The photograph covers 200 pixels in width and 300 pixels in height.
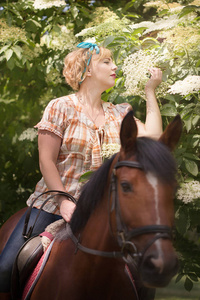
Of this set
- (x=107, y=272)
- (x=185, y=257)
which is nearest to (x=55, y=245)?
(x=107, y=272)

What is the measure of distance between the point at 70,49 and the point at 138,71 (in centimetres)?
164

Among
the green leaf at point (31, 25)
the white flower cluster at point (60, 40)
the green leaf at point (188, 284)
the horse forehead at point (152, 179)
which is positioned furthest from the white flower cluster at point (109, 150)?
the green leaf at point (31, 25)

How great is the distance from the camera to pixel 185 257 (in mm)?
2965

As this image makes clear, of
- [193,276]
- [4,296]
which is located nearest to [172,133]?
[4,296]

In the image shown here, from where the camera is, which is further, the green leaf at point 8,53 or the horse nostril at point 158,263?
the green leaf at point 8,53

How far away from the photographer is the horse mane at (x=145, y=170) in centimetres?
144

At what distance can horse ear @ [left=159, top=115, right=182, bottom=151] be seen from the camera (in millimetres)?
1616

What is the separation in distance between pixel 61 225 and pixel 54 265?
0.78 feet

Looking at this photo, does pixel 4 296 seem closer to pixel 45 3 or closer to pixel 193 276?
pixel 193 276

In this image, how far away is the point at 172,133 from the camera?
5.34 feet

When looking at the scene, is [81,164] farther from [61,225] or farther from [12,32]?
[12,32]

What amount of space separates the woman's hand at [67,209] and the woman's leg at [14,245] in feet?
0.83

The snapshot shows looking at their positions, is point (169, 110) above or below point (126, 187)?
below

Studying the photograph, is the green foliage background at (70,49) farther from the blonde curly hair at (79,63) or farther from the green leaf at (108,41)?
the blonde curly hair at (79,63)
